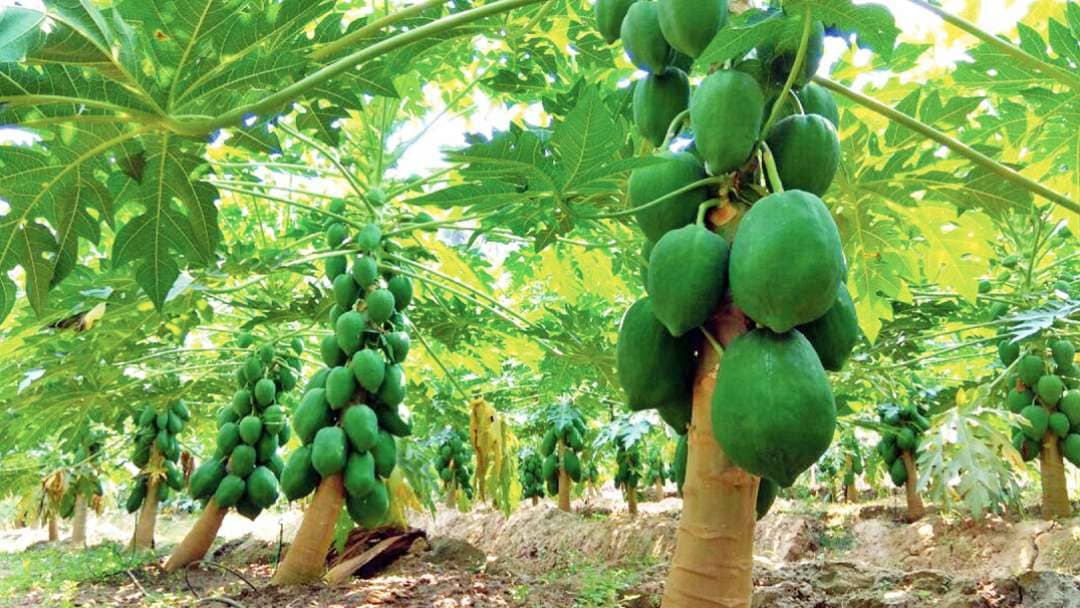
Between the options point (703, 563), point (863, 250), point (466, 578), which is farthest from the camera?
point (466, 578)

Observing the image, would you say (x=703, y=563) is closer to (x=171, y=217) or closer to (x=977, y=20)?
(x=171, y=217)

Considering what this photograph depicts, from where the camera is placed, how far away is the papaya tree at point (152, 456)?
622 cm

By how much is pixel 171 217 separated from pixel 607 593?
1836mm

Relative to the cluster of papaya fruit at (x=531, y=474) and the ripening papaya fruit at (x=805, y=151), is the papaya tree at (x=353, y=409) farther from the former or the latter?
the cluster of papaya fruit at (x=531, y=474)

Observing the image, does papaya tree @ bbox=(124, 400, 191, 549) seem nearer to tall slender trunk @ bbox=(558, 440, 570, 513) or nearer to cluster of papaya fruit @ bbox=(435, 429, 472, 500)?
tall slender trunk @ bbox=(558, 440, 570, 513)

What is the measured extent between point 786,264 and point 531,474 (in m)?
14.9

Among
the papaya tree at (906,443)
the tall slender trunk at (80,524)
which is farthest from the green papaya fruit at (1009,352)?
the tall slender trunk at (80,524)

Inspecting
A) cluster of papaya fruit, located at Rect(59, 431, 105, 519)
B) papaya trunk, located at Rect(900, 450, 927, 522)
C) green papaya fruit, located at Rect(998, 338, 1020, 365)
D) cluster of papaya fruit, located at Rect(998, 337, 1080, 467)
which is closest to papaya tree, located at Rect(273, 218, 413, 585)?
cluster of papaya fruit, located at Rect(998, 337, 1080, 467)

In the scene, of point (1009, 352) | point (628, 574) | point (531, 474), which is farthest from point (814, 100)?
point (531, 474)

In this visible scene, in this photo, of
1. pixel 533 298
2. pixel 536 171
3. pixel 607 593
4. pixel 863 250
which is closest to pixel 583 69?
pixel 863 250

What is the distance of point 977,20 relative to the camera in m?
3.12

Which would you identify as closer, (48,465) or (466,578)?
(466,578)

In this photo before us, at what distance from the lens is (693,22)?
1303 millimetres

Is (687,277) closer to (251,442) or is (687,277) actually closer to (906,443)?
(251,442)
